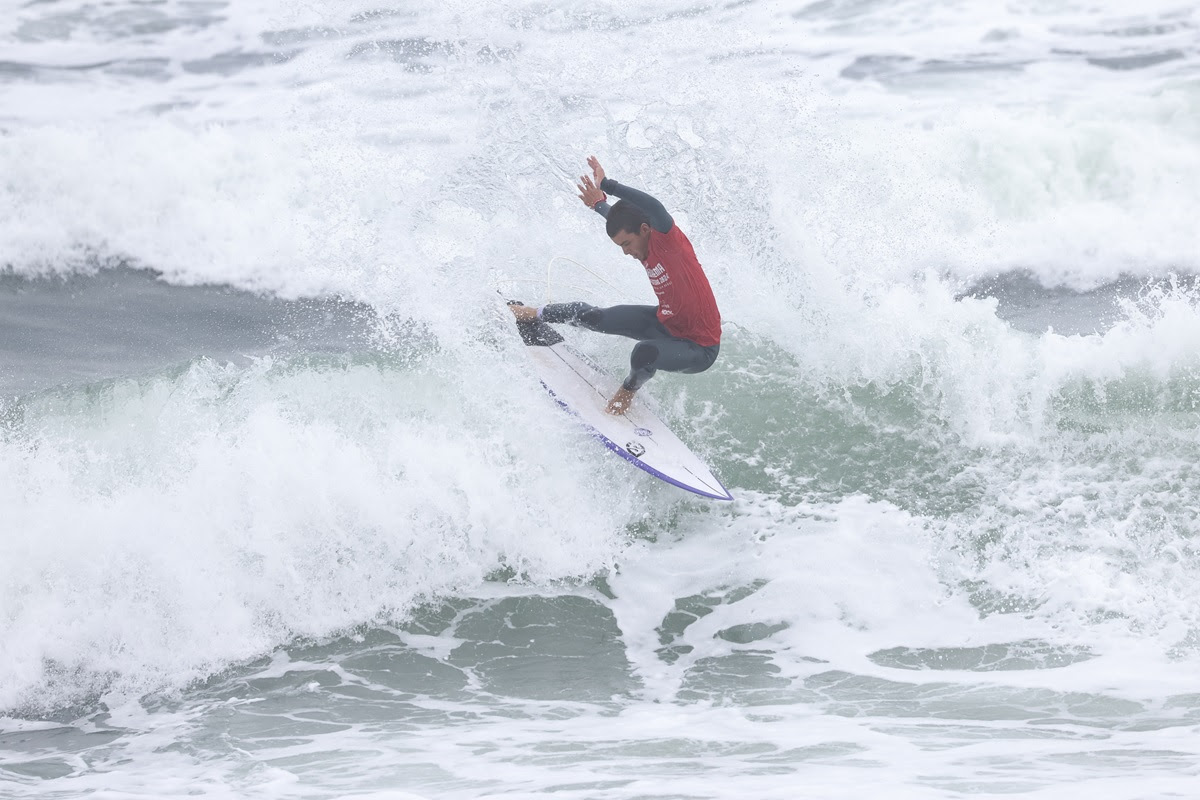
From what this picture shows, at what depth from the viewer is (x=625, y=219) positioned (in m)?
6.52

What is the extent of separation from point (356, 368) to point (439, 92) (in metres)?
8.04

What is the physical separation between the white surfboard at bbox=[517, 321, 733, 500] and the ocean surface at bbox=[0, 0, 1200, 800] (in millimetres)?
191

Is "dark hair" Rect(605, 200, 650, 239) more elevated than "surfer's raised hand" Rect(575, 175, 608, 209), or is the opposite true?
"surfer's raised hand" Rect(575, 175, 608, 209)

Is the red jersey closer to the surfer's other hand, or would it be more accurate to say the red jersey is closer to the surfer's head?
the surfer's head

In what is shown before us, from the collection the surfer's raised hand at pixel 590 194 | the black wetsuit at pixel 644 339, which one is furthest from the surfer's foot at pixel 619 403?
the surfer's raised hand at pixel 590 194

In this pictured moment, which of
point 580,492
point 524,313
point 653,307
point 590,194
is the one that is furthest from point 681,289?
point 580,492

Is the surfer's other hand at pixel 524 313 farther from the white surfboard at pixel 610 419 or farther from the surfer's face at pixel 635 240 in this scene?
the surfer's face at pixel 635 240

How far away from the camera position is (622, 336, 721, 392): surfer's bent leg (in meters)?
7.04

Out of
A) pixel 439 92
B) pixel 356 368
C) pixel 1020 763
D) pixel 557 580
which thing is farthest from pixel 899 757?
pixel 439 92

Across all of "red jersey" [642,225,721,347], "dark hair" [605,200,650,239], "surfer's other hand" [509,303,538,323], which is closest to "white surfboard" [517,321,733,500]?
A: "surfer's other hand" [509,303,538,323]

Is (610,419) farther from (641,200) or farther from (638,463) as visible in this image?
(641,200)

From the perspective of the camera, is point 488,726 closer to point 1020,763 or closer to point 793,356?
point 1020,763

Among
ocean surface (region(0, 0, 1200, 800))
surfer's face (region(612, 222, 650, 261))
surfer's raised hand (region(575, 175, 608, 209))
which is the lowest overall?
ocean surface (region(0, 0, 1200, 800))

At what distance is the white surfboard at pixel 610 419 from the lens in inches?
287
